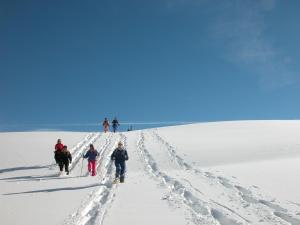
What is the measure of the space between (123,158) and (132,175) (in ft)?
4.32

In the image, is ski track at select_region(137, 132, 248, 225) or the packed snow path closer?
ski track at select_region(137, 132, 248, 225)

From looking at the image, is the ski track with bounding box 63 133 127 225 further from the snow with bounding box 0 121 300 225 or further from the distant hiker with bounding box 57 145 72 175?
the distant hiker with bounding box 57 145 72 175

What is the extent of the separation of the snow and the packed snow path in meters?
0.02

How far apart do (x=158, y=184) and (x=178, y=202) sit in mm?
3363

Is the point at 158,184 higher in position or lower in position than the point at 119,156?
lower

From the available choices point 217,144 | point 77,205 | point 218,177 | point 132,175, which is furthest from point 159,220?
point 217,144

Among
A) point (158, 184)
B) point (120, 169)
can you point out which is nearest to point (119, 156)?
point (120, 169)

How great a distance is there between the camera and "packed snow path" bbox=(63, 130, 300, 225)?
9828mm

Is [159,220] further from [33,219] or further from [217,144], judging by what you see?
[217,144]

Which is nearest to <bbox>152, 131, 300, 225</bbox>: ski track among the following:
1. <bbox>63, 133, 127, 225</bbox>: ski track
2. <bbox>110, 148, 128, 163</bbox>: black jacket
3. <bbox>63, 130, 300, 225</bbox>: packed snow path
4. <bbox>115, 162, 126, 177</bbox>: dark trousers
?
<bbox>63, 130, 300, 225</bbox>: packed snow path

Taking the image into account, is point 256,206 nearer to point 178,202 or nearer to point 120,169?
point 178,202

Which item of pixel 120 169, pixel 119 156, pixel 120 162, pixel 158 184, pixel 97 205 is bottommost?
pixel 97 205

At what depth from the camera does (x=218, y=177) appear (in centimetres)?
1611

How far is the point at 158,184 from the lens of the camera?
1508 centimetres
